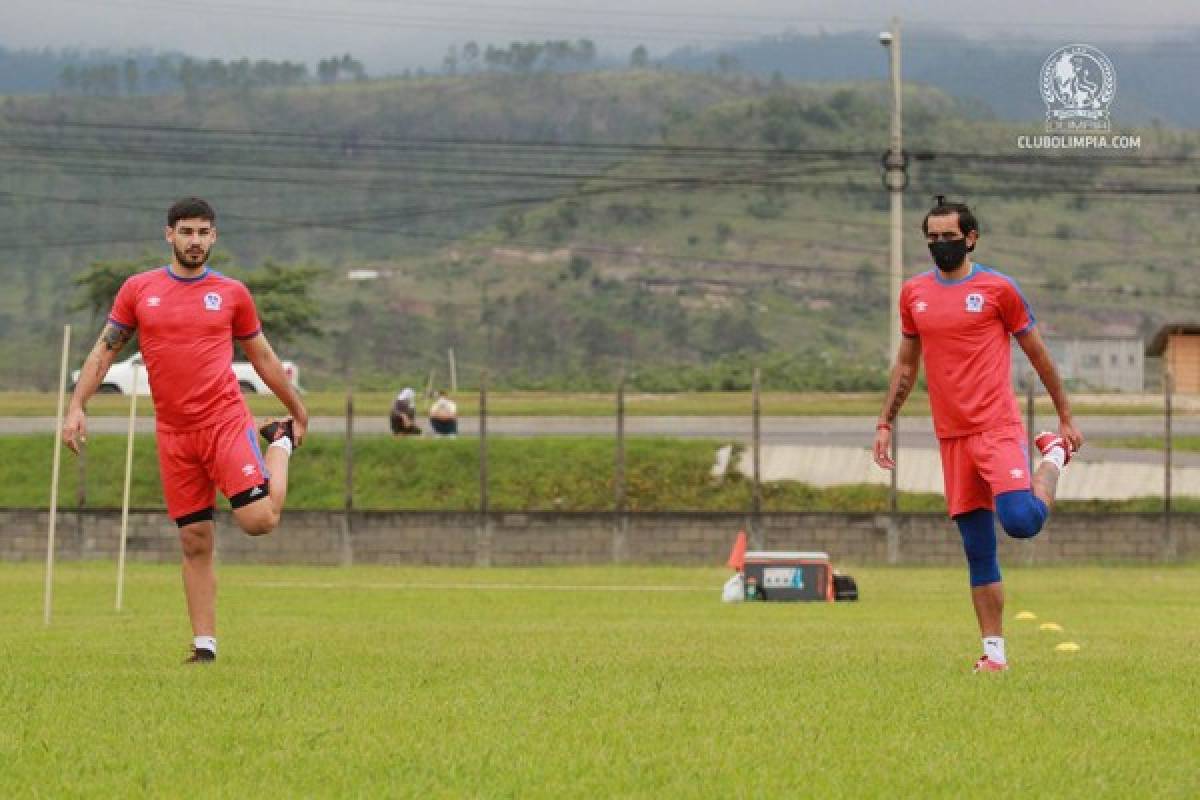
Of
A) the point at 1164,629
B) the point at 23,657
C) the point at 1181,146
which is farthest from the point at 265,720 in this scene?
the point at 1181,146

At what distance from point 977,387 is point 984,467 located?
0.41 metres

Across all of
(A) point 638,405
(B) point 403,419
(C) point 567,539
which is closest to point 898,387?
(C) point 567,539

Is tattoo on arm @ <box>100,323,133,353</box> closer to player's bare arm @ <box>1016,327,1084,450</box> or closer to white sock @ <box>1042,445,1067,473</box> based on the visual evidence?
player's bare arm @ <box>1016,327,1084,450</box>

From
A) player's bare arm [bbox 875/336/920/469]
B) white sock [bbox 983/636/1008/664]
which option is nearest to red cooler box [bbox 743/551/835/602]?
player's bare arm [bbox 875/336/920/469]

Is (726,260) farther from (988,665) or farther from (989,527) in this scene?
(988,665)

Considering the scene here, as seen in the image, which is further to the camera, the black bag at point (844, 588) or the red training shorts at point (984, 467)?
the black bag at point (844, 588)

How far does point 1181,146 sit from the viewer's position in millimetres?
171125

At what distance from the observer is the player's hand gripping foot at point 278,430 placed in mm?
12773

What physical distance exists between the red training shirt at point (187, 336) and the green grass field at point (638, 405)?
35.4 meters

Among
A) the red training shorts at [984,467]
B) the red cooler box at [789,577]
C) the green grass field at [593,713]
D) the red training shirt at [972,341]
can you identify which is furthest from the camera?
the red cooler box at [789,577]

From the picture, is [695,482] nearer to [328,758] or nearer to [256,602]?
[256,602]

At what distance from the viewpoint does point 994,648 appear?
12047 millimetres

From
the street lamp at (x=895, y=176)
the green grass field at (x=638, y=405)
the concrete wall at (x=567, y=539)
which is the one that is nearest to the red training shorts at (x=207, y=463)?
the concrete wall at (x=567, y=539)

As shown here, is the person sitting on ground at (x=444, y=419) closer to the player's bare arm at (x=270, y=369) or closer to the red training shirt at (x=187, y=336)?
the player's bare arm at (x=270, y=369)
